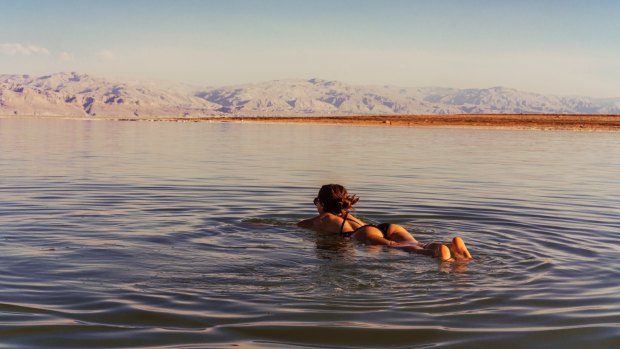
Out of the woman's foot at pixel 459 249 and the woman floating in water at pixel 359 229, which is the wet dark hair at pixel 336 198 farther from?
the woman's foot at pixel 459 249

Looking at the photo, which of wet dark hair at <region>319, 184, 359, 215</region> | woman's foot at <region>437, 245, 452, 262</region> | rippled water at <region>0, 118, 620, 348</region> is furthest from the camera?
wet dark hair at <region>319, 184, 359, 215</region>

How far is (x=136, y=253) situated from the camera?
9812 millimetres

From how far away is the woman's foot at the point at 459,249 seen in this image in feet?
30.6

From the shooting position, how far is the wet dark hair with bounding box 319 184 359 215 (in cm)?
1124

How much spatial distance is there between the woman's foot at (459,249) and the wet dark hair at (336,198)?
2.19 meters

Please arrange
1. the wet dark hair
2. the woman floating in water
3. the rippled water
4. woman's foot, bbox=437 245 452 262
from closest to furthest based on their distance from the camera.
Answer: the rippled water, woman's foot, bbox=437 245 452 262, the woman floating in water, the wet dark hair

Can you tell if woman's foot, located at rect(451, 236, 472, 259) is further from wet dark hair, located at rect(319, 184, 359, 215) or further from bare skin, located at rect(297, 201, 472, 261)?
wet dark hair, located at rect(319, 184, 359, 215)

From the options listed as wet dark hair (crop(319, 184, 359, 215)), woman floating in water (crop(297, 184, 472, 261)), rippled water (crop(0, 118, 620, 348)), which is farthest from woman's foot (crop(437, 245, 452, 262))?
wet dark hair (crop(319, 184, 359, 215))

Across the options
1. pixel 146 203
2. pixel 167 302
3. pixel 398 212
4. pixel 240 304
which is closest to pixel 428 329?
pixel 240 304

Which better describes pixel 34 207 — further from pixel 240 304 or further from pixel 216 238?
pixel 240 304

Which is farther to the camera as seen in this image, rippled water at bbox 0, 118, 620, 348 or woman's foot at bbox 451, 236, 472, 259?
woman's foot at bbox 451, 236, 472, 259

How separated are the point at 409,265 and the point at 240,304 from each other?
2.78 metres

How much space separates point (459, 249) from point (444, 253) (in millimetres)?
215

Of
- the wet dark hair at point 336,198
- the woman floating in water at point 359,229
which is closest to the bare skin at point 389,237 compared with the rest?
the woman floating in water at point 359,229
